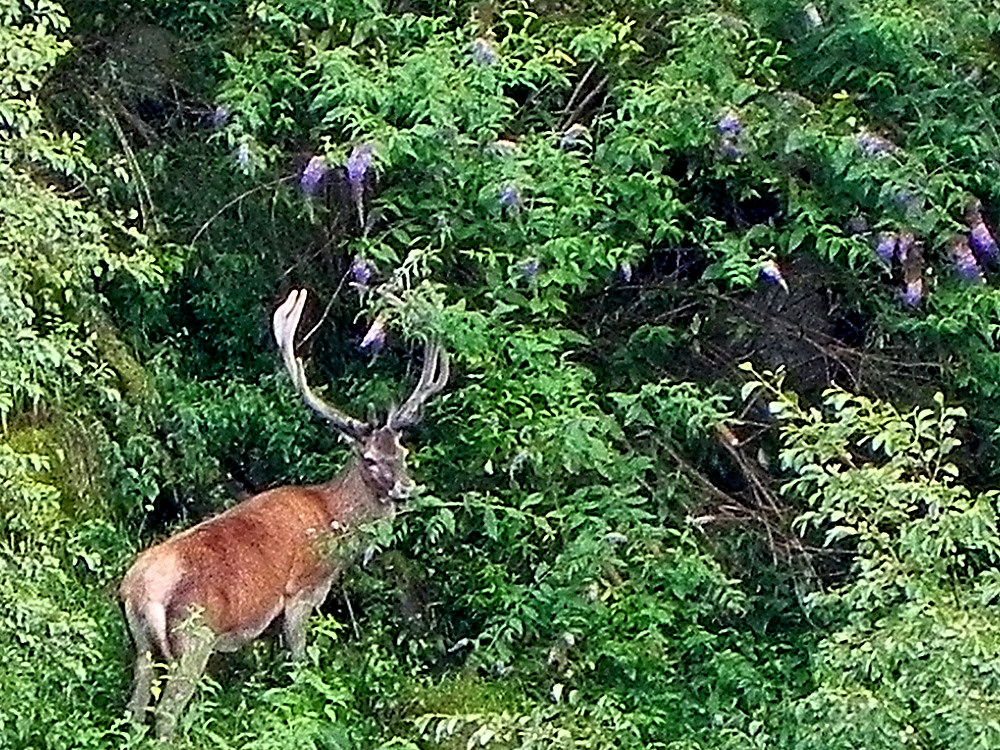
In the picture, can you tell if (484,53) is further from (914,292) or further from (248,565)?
(248,565)

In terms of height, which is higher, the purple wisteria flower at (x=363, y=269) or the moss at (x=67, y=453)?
the purple wisteria flower at (x=363, y=269)

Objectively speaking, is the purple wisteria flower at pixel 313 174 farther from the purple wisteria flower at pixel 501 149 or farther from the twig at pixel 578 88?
the twig at pixel 578 88

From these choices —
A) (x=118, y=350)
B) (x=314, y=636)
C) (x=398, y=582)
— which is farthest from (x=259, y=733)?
(x=118, y=350)

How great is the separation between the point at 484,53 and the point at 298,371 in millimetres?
1226

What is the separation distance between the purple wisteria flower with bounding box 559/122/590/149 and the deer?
0.91 metres

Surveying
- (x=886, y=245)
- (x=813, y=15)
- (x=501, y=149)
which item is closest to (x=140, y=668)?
(x=501, y=149)

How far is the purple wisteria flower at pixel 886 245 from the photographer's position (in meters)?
6.78

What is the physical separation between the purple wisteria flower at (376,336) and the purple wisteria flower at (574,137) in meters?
0.90

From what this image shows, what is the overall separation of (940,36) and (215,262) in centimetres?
269

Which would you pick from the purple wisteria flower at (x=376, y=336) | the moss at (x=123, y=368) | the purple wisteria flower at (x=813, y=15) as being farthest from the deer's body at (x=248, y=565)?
the purple wisteria flower at (x=813, y=15)

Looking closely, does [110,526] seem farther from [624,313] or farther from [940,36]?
[940,36]

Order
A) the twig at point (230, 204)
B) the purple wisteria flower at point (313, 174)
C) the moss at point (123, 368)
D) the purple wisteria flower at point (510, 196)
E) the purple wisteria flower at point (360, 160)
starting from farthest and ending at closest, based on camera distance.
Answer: the twig at point (230, 204)
the moss at point (123, 368)
the purple wisteria flower at point (313, 174)
the purple wisteria flower at point (510, 196)
the purple wisteria flower at point (360, 160)

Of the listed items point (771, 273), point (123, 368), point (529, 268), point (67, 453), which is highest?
point (529, 268)

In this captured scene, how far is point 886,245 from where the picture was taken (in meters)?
6.78
